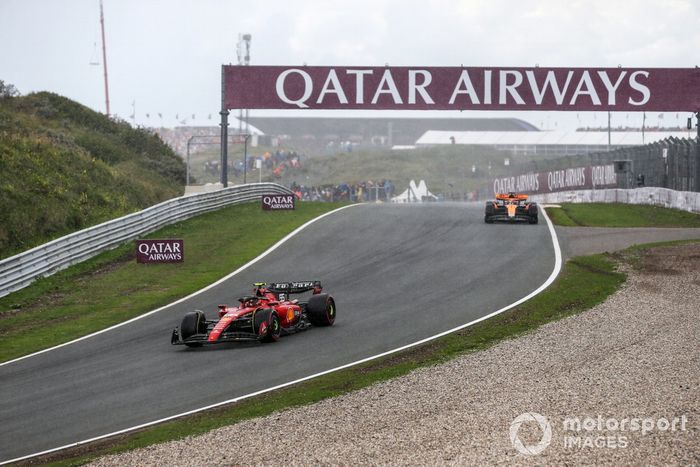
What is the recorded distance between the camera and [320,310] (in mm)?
18094

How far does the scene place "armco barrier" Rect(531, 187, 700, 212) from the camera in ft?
114

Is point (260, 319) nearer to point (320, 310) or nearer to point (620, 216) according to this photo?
point (320, 310)

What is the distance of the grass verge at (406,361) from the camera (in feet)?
38.8

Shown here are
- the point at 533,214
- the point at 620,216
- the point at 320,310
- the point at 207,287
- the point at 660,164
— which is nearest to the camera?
the point at 320,310

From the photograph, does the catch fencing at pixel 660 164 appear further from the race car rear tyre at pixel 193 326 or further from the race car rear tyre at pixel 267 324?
the race car rear tyre at pixel 193 326

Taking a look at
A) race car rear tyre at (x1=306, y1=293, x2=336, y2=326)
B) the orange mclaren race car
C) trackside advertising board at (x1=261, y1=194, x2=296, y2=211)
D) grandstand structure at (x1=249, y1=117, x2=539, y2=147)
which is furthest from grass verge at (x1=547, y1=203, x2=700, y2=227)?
grandstand structure at (x1=249, y1=117, x2=539, y2=147)

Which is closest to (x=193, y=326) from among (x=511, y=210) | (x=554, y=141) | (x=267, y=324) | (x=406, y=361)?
(x=267, y=324)

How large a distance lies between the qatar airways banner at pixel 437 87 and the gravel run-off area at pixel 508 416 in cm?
2331

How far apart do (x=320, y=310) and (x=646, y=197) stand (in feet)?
78.6

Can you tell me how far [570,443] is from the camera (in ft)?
31.6

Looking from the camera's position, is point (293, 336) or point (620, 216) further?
point (620, 216)

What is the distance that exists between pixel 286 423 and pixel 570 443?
347 cm

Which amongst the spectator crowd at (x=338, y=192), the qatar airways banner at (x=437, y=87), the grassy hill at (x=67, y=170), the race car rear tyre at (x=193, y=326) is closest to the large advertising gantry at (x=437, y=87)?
the qatar airways banner at (x=437, y=87)

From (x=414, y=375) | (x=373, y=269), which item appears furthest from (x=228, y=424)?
(x=373, y=269)
